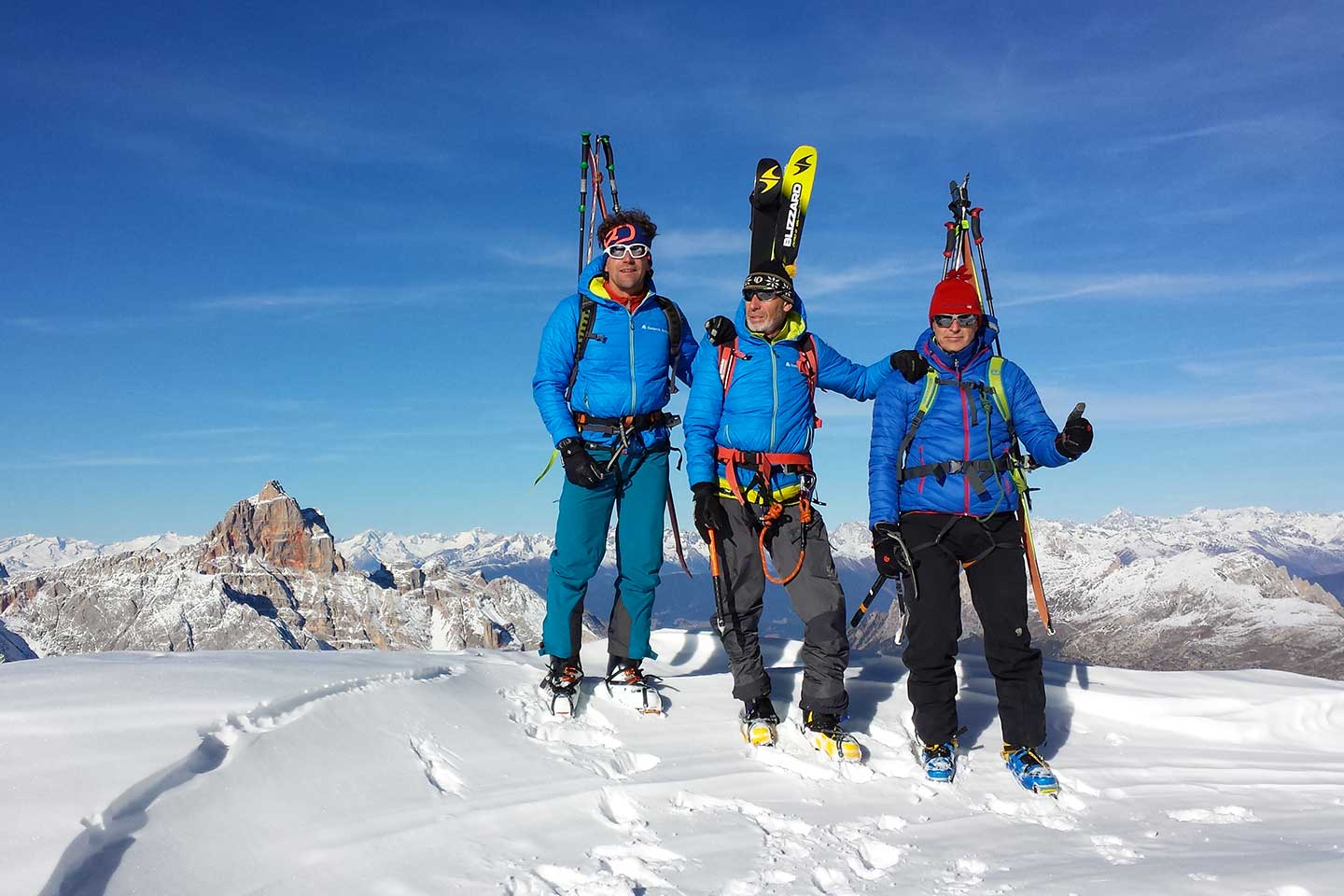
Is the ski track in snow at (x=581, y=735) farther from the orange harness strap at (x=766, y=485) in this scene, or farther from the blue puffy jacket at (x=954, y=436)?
the blue puffy jacket at (x=954, y=436)

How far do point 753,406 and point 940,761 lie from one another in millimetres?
3296

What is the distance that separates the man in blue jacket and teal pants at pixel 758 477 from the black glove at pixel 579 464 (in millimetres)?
854

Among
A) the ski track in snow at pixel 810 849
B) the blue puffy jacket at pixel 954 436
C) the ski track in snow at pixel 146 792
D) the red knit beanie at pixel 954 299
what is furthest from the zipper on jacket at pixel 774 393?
the ski track in snow at pixel 146 792

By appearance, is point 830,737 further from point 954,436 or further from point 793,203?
point 793,203

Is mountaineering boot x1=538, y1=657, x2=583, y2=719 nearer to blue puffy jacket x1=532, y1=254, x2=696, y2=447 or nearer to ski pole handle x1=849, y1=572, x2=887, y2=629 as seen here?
blue puffy jacket x1=532, y1=254, x2=696, y2=447

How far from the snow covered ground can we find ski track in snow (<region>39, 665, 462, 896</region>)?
1 centimetres

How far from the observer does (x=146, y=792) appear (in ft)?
14.2

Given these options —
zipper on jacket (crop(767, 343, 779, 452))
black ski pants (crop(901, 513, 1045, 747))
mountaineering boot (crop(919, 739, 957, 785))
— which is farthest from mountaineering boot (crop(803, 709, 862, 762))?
zipper on jacket (crop(767, 343, 779, 452))

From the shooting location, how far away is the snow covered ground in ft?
14.0

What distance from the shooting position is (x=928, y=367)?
23.8 feet

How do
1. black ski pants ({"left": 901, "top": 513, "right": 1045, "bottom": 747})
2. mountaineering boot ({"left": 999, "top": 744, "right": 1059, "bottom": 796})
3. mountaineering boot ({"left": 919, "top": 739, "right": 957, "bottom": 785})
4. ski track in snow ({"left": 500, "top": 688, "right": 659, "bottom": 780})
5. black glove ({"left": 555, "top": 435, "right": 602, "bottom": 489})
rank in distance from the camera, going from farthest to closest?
black glove ({"left": 555, "top": 435, "right": 602, "bottom": 489}) < black ski pants ({"left": 901, "top": 513, "right": 1045, "bottom": 747}) < mountaineering boot ({"left": 919, "top": 739, "right": 957, "bottom": 785}) < mountaineering boot ({"left": 999, "top": 744, "right": 1059, "bottom": 796}) < ski track in snow ({"left": 500, "top": 688, "right": 659, "bottom": 780})

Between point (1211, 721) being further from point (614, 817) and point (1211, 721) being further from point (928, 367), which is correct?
point (614, 817)

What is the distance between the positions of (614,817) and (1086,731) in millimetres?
5344

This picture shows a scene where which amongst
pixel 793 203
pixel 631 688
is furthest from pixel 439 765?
pixel 793 203
